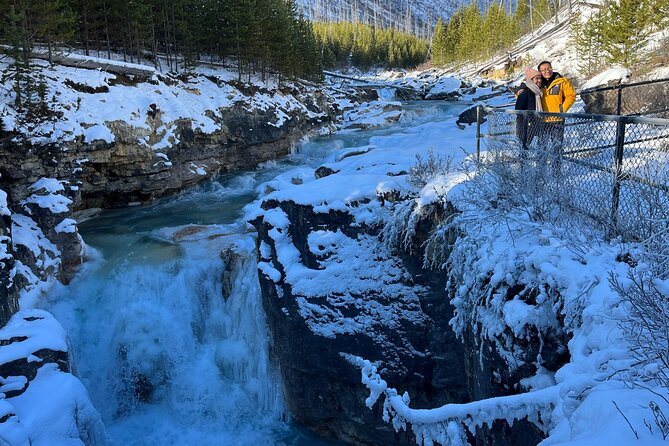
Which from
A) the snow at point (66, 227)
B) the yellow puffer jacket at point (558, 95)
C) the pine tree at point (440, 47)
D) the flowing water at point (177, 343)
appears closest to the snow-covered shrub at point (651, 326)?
the yellow puffer jacket at point (558, 95)

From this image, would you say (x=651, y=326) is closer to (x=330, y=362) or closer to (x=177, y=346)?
(x=330, y=362)

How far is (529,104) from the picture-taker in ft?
26.2

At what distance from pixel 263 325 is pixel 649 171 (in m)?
7.84

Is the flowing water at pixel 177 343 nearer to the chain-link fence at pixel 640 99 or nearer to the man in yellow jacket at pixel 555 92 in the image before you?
the man in yellow jacket at pixel 555 92

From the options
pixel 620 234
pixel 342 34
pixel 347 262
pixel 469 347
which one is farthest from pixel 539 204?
pixel 342 34

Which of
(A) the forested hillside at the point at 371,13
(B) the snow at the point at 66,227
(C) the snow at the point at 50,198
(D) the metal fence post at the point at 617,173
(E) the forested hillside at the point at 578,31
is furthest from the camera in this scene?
(A) the forested hillside at the point at 371,13

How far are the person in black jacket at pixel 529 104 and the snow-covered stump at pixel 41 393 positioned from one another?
7.95 meters

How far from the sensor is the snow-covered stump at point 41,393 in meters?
7.23

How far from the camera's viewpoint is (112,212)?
17234 millimetres

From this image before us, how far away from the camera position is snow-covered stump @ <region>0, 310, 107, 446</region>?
7234mm

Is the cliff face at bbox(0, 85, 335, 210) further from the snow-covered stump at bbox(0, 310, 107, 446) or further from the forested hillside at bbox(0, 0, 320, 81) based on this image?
the forested hillside at bbox(0, 0, 320, 81)

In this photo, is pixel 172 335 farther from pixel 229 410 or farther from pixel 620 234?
pixel 620 234

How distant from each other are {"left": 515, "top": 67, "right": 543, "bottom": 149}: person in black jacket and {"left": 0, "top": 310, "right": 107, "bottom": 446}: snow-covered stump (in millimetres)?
7952

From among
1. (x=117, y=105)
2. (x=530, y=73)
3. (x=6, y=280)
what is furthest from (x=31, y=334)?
(x=117, y=105)
